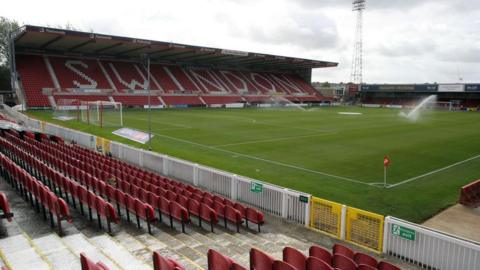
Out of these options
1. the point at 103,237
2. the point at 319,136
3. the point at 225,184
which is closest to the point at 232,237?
the point at 103,237

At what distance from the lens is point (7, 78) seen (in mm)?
67750

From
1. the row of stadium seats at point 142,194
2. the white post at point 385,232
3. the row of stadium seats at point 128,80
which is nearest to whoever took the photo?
the white post at point 385,232

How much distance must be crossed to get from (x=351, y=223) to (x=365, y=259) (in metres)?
2.77

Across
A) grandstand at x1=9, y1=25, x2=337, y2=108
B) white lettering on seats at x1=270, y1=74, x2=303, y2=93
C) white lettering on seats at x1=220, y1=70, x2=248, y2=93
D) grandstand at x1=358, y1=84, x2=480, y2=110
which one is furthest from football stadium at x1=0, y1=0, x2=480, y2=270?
grandstand at x1=358, y1=84, x2=480, y2=110

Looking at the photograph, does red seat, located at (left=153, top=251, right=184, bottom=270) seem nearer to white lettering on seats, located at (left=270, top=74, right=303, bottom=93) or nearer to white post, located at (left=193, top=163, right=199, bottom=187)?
white post, located at (left=193, top=163, right=199, bottom=187)

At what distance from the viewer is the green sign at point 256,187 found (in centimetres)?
1025

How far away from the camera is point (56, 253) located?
235 inches

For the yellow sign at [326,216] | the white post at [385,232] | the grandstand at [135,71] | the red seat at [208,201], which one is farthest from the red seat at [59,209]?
the grandstand at [135,71]

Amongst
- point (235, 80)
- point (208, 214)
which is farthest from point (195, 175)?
point (235, 80)

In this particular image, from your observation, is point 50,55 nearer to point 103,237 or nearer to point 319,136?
point 319,136

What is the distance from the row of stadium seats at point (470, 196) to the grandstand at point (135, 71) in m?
45.1

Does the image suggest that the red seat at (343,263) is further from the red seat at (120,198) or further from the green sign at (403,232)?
the red seat at (120,198)

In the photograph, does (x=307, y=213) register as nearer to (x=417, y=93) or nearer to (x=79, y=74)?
(x=79, y=74)

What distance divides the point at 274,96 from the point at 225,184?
64.6 m
